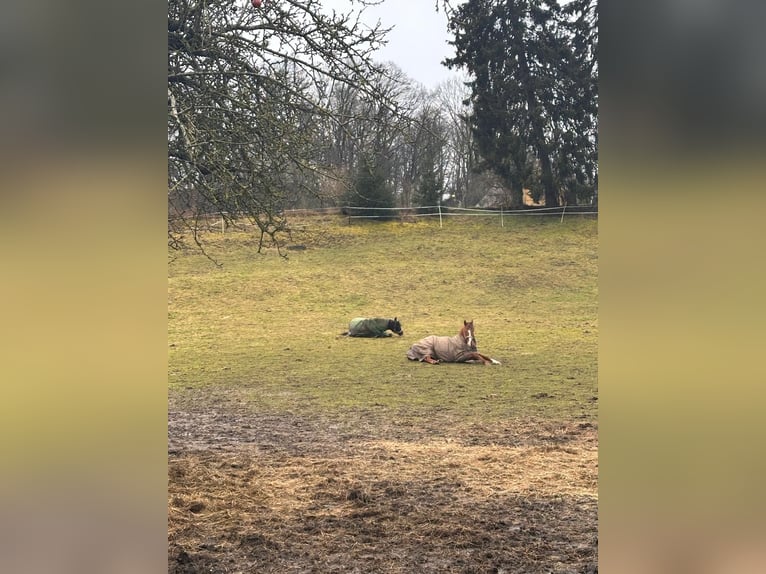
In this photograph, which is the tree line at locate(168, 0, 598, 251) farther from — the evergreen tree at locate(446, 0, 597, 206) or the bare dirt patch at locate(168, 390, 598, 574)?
the bare dirt patch at locate(168, 390, 598, 574)

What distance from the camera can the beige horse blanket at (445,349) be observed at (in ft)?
36.7

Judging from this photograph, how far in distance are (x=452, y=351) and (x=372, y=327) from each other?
9.86 feet

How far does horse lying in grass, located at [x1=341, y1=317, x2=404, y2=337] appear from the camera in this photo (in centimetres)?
1394

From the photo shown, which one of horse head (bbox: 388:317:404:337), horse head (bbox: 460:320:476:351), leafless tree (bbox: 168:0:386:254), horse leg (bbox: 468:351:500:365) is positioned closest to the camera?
leafless tree (bbox: 168:0:386:254)

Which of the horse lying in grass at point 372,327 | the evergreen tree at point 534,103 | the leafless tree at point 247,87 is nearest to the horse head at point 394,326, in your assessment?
the horse lying in grass at point 372,327

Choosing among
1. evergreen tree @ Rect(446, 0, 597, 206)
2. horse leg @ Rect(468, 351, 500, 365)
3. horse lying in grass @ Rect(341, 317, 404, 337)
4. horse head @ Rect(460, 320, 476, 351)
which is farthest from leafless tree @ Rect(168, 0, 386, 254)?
evergreen tree @ Rect(446, 0, 597, 206)

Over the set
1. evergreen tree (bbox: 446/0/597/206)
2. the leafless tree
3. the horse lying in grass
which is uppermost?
evergreen tree (bbox: 446/0/597/206)

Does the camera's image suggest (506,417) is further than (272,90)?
Yes

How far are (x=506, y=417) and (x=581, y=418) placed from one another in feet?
2.74

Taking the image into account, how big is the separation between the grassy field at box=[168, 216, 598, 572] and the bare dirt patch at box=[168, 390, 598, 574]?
2 cm
